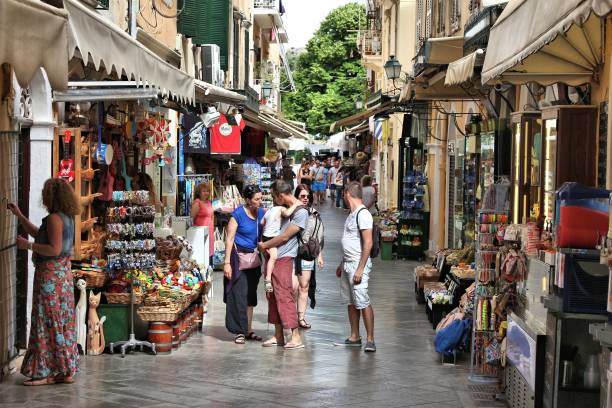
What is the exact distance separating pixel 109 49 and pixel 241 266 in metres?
5.21

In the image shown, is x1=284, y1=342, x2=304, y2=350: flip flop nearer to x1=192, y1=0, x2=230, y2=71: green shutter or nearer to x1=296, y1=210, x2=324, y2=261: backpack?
x1=296, y1=210, x2=324, y2=261: backpack

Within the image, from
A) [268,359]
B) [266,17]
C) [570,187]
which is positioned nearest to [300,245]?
[268,359]

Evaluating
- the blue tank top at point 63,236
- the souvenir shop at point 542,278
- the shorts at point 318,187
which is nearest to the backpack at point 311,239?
the souvenir shop at point 542,278

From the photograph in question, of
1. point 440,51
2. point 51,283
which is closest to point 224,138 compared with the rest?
point 440,51

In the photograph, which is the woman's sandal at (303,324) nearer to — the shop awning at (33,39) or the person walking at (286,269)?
the person walking at (286,269)

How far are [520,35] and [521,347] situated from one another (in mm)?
2386

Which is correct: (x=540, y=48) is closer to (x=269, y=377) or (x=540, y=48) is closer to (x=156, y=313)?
(x=269, y=377)

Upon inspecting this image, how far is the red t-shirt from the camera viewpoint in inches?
862

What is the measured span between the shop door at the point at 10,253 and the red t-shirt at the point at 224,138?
37.4ft

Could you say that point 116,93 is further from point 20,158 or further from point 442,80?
point 442,80

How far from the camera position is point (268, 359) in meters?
11.4

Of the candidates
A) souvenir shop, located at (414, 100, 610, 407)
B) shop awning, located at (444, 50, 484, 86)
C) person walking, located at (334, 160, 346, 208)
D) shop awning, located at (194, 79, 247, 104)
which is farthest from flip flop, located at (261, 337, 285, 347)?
person walking, located at (334, 160, 346, 208)

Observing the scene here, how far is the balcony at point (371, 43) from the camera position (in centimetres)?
4522

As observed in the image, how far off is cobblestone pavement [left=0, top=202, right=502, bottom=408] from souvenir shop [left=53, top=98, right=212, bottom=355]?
27 cm
